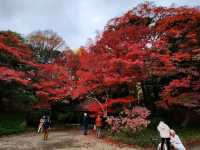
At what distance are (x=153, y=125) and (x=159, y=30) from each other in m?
6.69

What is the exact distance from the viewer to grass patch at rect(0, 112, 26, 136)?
72.0 ft

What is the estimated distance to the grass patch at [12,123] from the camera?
72.0 ft

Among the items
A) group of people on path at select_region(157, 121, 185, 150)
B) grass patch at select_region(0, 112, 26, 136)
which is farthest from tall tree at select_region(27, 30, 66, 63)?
group of people on path at select_region(157, 121, 185, 150)

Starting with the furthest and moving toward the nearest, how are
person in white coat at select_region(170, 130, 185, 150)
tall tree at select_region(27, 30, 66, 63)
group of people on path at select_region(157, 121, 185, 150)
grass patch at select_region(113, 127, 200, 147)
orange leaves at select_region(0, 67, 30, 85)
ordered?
tall tree at select_region(27, 30, 66, 63)
orange leaves at select_region(0, 67, 30, 85)
grass patch at select_region(113, 127, 200, 147)
group of people on path at select_region(157, 121, 185, 150)
person in white coat at select_region(170, 130, 185, 150)

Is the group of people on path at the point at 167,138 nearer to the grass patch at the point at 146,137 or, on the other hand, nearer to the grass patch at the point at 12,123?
the grass patch at the point at 146,137

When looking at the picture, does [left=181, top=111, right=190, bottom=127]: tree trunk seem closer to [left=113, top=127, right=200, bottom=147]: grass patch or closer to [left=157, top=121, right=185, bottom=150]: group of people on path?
[left=113, top=127, right=200, bottom=147]: grass patch

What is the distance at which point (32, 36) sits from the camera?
44.0 m

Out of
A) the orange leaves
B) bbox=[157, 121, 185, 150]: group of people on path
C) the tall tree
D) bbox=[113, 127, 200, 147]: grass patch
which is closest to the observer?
bbox=[157, 121, 185, 150]: group of people on path

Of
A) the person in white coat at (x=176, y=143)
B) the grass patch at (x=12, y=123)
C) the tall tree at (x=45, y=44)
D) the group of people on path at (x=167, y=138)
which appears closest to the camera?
the person in white coat at (x=176, y=143)

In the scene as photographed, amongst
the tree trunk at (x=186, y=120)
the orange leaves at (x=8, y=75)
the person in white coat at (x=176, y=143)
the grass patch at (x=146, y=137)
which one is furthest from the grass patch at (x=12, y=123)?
the person in white coat at (x=176, y=143)

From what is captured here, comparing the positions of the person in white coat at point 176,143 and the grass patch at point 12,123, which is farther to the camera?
the grass patch at point 12,123

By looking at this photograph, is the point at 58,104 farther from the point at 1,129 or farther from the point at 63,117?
the point at 1,129

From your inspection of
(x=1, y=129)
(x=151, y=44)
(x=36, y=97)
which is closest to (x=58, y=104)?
(x=36, y=97)

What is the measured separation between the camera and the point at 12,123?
23.4 meters
